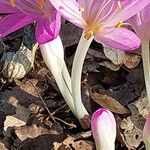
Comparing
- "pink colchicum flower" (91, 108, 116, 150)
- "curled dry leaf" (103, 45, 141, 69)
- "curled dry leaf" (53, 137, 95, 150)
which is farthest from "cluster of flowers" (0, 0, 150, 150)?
"curled dry leaf" (103, 45, 141, 69)

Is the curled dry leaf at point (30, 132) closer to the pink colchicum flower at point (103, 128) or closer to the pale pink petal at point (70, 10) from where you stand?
the pink colchicum flower at point (103, 128)

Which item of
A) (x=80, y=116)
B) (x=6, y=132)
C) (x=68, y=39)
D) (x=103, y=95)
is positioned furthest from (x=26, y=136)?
(x=68, y=39)

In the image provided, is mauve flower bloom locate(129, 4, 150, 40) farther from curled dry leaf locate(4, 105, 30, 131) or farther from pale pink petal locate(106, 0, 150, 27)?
curled dry leaf locate(4, 105, 30, 131)

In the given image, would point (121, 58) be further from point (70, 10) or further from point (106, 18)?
point (70, 10)

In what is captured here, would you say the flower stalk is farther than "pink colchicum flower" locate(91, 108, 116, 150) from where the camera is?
Yes

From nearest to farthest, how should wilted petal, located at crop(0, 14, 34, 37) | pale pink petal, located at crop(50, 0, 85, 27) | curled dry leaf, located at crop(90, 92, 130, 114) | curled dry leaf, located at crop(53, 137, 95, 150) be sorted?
pale pink petal, located at crop(50, 0, 85, 27), wilted petal, located at crop(0, 14, 34, 37), curled dry leaf, located at crop(53, 137, 95, 150), curled dry leaf, located at crop(90, 92, 130, 114)

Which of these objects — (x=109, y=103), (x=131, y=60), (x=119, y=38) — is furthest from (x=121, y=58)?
(x=119, y=38)

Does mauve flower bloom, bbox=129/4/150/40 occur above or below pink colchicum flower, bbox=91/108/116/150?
above

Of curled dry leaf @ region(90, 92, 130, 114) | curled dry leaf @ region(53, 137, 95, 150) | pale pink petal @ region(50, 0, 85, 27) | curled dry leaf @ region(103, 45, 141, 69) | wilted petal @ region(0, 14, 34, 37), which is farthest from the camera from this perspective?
curled dry leaf @ region(103, 45, 141, 69)
